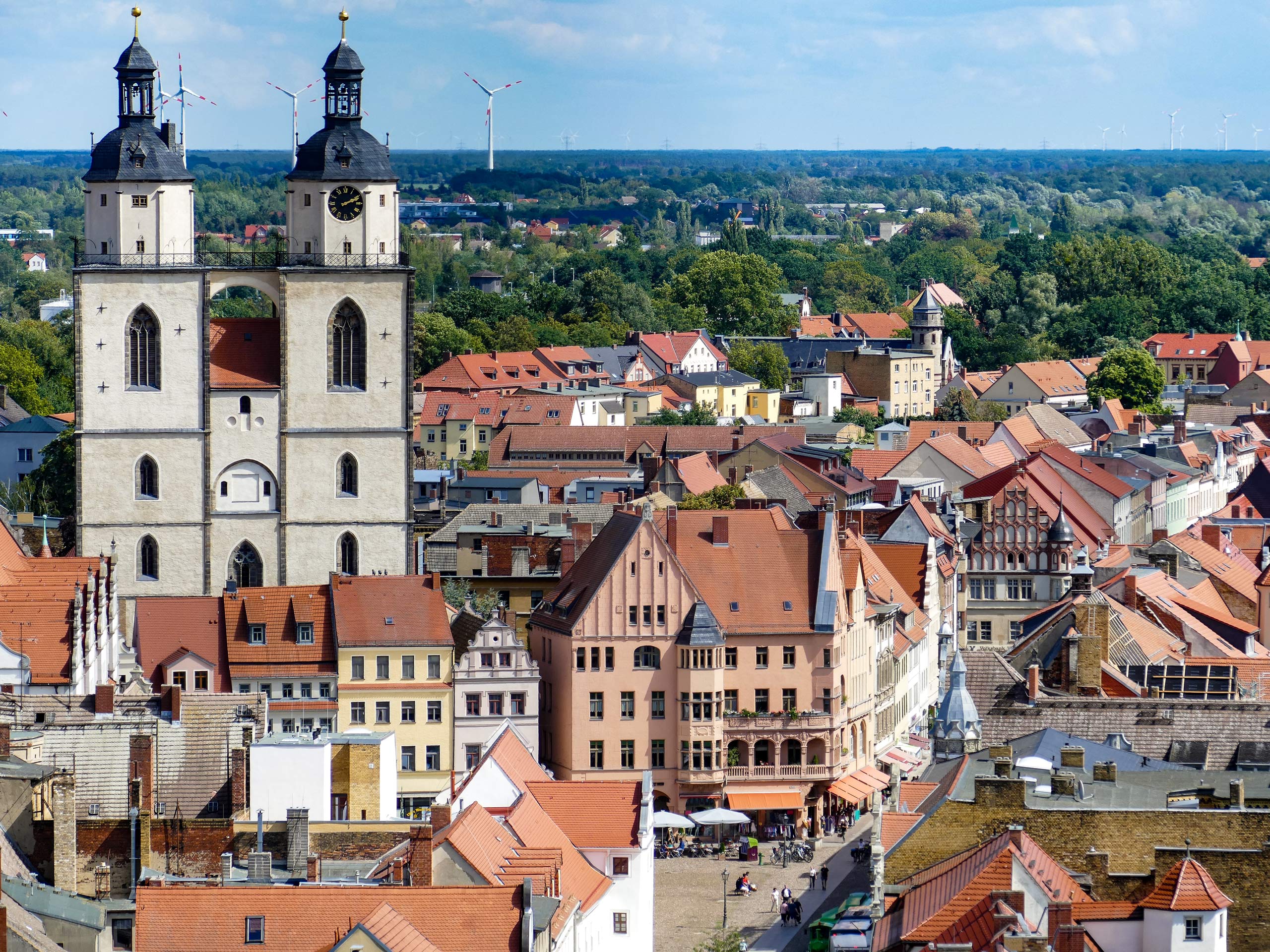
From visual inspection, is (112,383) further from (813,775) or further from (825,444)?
(825,444)

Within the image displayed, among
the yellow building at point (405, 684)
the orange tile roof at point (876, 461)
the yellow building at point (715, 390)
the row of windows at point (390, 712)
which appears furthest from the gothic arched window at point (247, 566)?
the yellow building at point (715, 390)

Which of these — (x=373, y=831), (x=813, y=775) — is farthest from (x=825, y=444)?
(x=373, y=831)

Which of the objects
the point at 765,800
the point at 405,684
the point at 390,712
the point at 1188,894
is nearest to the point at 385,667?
the point at 405,684

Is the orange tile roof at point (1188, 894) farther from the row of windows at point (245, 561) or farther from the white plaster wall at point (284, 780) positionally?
the row of windows at point (245, 561)

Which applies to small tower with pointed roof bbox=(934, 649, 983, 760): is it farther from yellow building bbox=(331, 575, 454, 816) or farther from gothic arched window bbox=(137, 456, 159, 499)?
gothic arched window bbox=(137, 456, 159, 499)

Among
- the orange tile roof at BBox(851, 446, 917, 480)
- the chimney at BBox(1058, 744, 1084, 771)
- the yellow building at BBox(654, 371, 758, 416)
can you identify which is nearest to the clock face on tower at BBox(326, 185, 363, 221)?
the chimney at BBox(1058, 744, 1084, 771)

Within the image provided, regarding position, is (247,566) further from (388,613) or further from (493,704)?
(493,704)

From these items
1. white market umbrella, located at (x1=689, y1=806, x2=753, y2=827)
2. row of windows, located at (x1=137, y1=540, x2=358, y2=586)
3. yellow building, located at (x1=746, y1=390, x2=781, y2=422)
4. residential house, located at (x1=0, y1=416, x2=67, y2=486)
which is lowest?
yellow building, located at (x1=746, y1=390, x2=781, y2=422)
